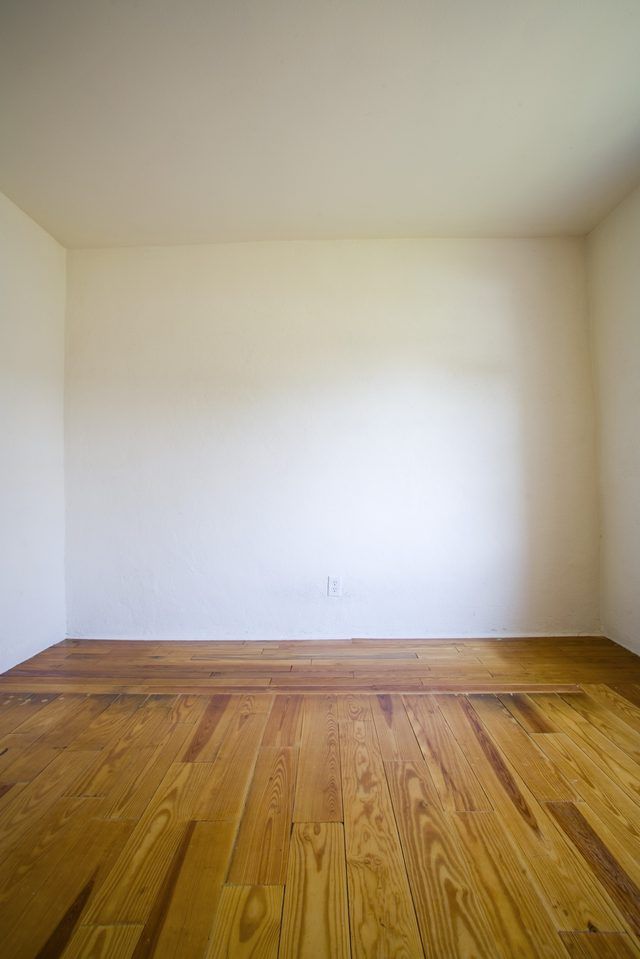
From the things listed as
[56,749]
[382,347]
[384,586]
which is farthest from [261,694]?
[382,347]

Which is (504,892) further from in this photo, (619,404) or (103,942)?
(619,404)

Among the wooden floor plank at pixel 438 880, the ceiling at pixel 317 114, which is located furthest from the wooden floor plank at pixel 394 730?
the ceiling at pixel 317 114

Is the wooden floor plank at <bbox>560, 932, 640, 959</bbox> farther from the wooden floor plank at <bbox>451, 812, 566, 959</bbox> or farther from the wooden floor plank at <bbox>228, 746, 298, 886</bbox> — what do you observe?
the wooden floor plank at <bbox>228, 746, 298, 886</bbox>

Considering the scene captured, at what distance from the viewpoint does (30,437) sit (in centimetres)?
285

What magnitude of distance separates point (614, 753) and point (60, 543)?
3182 mm

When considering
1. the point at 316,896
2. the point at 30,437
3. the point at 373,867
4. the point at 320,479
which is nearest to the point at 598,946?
the point at 373,867

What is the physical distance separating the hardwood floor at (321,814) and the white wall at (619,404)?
572mm

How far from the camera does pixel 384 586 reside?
3092 millimetres

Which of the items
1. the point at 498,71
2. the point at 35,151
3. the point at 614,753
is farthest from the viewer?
the point at 35,151

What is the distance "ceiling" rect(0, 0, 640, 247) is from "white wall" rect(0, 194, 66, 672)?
31 centimetres

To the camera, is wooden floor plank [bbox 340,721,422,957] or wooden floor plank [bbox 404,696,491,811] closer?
wooden floor plank [bbox 340,721,422,957]

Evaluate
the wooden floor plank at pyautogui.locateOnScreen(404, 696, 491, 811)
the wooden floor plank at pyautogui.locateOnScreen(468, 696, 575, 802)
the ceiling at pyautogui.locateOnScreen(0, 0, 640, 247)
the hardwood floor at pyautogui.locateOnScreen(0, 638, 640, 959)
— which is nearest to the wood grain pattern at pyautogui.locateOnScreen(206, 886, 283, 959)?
the hardwood floor at pyautogui.locateOnScreen(0, 638, 640, 959)

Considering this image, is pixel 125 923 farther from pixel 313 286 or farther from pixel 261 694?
pixel 313 286

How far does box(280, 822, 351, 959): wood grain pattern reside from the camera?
1.00 metres
